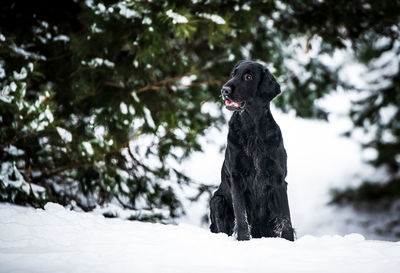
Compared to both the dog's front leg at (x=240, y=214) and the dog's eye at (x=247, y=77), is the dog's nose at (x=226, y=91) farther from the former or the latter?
the dog's front leg at (x=240, y=214)

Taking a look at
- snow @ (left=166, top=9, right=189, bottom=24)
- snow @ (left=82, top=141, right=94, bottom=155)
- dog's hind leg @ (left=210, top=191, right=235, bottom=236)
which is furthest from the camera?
snow @ (left=82, top=141, right=94, bottom=155)

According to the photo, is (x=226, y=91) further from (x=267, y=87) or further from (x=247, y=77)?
(x=267, y=87)

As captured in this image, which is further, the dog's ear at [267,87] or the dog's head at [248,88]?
the dog's ear at [267,87]

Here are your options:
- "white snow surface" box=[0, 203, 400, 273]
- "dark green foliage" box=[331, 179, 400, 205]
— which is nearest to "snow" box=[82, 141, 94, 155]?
"white snow surface" box=[0, 203, 400, 273]

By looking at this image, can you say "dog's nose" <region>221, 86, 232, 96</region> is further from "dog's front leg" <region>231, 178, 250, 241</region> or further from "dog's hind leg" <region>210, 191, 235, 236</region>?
"dog's hind leg" <region>210, 191, 235, 236</region>

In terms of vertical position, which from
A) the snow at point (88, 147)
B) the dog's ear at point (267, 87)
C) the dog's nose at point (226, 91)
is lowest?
the dog's nose at point (226, 91)

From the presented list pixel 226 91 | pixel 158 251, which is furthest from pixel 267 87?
pixel 158 251

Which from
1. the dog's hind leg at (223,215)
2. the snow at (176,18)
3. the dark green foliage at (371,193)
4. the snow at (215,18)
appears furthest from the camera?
the dark green foliage at (371,193)

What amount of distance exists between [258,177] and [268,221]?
437mm

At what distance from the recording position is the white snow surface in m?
2.46

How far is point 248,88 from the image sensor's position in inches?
133

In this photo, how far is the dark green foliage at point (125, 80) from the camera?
5.04m

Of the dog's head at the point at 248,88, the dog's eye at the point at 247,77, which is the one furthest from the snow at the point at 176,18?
the dog's eye at the point at 247,77

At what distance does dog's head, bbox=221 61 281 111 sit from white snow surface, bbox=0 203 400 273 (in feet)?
3.88
